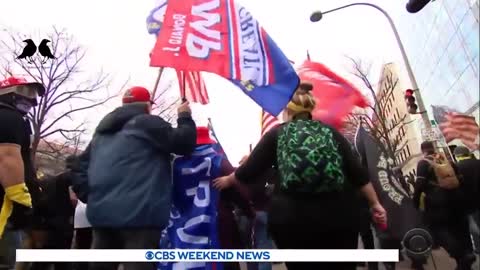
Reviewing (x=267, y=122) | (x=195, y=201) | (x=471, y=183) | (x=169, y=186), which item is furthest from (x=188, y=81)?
(x=471, y=183)

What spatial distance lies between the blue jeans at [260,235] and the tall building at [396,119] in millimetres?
686

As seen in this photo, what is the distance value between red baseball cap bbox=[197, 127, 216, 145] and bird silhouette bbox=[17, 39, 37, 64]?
820 millimetres

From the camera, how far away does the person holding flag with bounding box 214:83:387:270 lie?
7.05ft

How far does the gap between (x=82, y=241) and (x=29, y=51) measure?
897mm

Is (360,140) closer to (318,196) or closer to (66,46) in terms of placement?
(318,196)

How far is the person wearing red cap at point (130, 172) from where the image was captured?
2332 millimetres

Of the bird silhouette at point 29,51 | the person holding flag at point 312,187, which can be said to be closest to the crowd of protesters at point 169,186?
the person holding flag at point 312,187

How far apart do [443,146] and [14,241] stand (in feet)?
6.63

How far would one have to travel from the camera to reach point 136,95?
7.68ft

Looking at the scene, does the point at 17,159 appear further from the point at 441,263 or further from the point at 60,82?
the point at 441,263

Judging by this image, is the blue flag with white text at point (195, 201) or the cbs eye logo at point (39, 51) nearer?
the cbs eye logo at point (39, 51)

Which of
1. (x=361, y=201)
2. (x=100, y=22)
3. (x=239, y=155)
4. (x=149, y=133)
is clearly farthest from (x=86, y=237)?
(x=361, y=201)

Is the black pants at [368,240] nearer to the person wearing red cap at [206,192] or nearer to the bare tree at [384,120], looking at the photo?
the bare tree at [384,120]

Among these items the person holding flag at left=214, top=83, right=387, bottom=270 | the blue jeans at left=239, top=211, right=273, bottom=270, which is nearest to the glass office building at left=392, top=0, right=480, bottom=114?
the person holding flag at left=214, top=83, right=387, bottom=270
